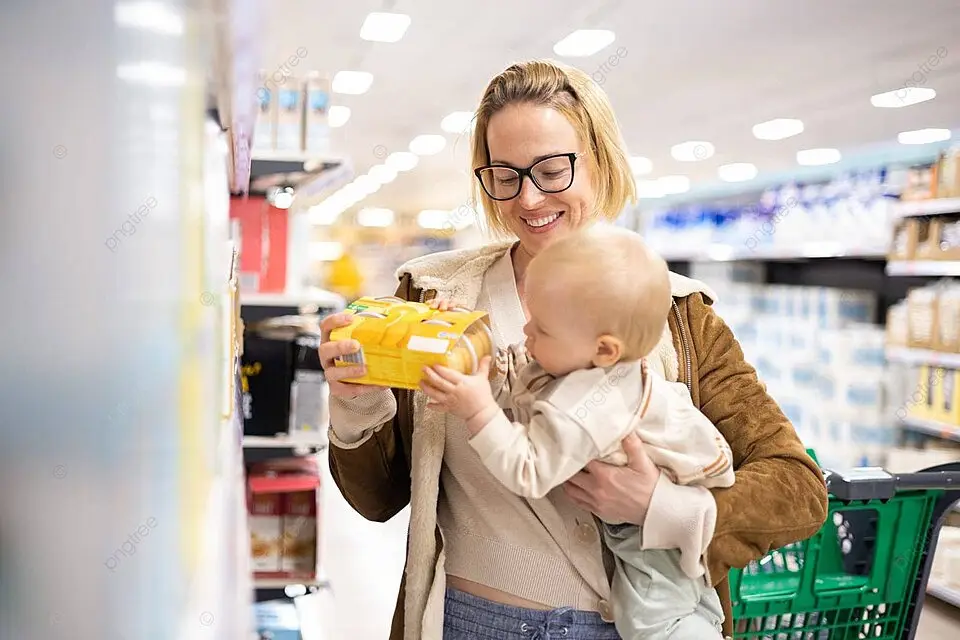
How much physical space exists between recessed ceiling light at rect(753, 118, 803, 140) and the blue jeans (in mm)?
7056

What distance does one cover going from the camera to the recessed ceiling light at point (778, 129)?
768 cm

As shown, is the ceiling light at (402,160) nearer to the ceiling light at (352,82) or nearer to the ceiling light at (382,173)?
the ceiling light at (382,173)

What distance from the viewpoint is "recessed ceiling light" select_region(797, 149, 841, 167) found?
9.21 m

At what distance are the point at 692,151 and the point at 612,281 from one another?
9085 millimetres

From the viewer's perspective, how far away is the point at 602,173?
1.37 m

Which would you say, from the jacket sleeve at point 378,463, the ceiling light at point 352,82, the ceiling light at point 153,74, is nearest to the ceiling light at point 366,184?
the ceiling light at point 352,82

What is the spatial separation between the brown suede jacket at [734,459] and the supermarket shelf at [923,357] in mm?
4472

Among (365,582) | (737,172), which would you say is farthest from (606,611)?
(737,172)

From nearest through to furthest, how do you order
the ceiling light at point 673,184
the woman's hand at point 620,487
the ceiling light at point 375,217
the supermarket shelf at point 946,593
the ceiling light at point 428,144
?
the woman's hand at point 620,487
the supermarket shelf at point 946,593
the ceiling light at point 428,144
the ceiling light at point 673,184
the ceiling light at point 375,217

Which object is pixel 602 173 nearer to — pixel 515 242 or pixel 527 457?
pixel 515 242

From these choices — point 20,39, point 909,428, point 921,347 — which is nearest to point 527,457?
point 20,39

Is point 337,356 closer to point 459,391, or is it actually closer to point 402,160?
point 459,391

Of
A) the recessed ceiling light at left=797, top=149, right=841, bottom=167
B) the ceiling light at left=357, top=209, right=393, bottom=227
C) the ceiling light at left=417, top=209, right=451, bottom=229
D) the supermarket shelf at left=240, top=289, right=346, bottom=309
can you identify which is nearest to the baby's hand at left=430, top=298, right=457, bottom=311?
the supermarket shelf at left=240, top=289, right=346, bottom=309

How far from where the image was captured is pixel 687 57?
5789 millimetres
